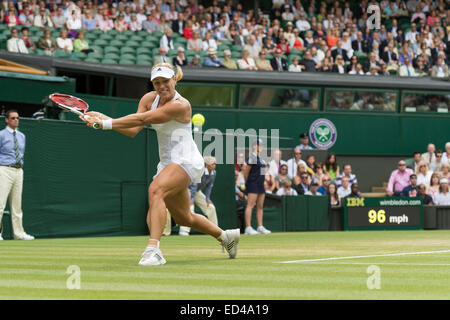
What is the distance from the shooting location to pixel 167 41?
85.7 ft

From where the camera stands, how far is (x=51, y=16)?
81.9ft

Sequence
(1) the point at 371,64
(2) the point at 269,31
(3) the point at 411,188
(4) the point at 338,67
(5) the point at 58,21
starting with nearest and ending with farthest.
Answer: (3) the point at 411,188, (5) the point at 58,21, (4) the point at 338,67, (2) the point at 269,31, (1) the point at 371,64

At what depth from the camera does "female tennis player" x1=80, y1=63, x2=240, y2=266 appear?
8.30 m

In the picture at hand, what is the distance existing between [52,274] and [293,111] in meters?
21.3

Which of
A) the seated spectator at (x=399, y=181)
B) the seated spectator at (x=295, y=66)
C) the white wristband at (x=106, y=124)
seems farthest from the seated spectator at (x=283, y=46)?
the white wristband at (x=106, y=124)

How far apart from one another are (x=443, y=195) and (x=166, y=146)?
51.6 feet

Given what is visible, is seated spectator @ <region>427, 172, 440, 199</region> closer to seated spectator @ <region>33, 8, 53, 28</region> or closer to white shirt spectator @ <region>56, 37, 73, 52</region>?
white shirt spectator @ <region>56, 37, 73, 52</region>

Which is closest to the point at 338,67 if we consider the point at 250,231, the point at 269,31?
the point at 269,31


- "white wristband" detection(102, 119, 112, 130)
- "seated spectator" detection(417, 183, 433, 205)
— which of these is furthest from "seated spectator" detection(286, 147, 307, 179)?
"white wristband" detection(102, 119, 112, 130)

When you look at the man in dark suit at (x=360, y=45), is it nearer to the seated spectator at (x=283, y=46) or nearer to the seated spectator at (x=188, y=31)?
the seated spectator at (x=283, y=46)

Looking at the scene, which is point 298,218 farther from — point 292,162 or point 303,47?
point 303,47

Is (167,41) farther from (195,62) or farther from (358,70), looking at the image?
(358,70)

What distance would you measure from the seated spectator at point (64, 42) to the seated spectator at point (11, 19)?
1356mm

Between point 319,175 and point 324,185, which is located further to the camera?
point 319,175
